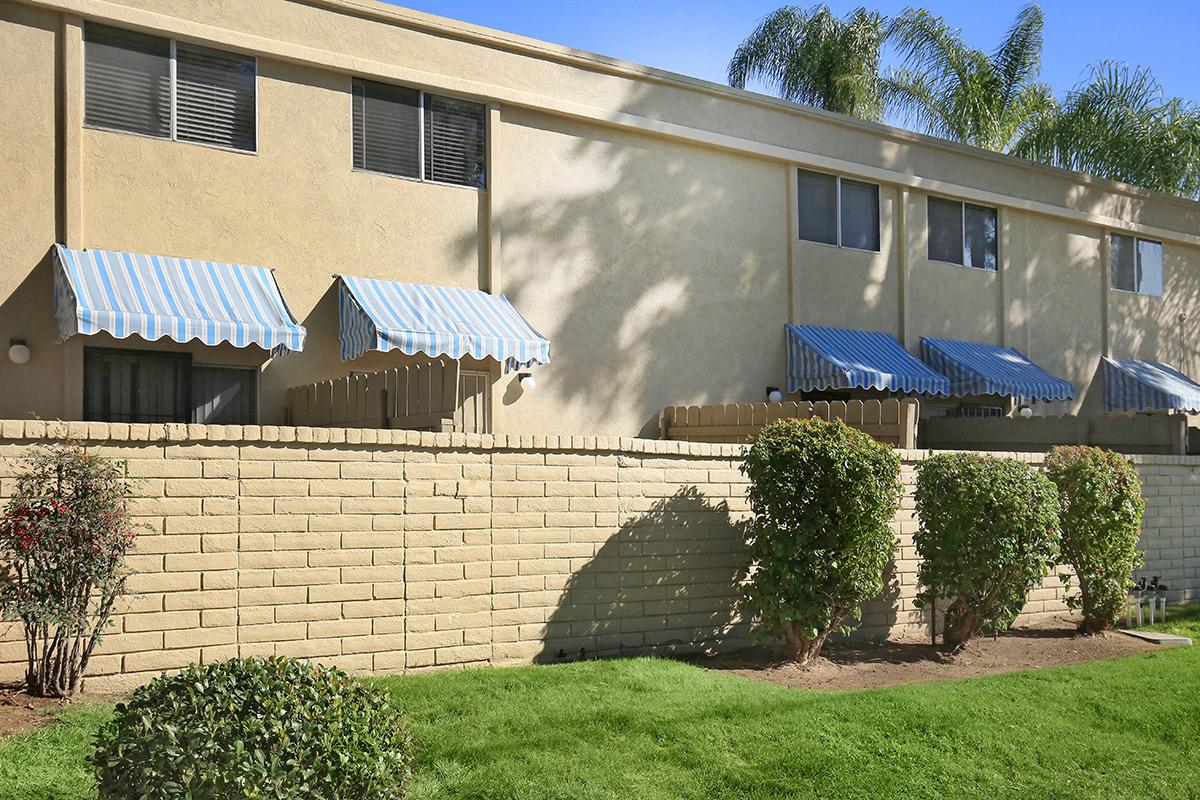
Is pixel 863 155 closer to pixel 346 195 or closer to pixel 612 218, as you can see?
pixel 612 218

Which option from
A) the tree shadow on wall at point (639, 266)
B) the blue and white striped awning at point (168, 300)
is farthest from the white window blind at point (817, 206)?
the blue and white striped awning at point (168, 300)

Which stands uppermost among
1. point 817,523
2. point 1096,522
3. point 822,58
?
point 822,58

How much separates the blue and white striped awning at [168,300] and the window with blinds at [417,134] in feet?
8.27

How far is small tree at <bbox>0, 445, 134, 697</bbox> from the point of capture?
21.6ft

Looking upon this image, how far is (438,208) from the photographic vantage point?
14766 millimetres

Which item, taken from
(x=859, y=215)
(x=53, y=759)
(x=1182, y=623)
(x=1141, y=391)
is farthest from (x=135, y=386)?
(x=1141, y=391)

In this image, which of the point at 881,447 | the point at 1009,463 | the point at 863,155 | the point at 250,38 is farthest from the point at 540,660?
the point at 863,155

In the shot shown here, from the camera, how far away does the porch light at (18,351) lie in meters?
11.8

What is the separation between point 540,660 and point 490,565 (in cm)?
88

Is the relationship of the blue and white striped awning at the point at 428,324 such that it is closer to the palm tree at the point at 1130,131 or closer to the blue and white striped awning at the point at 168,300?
the blue and white striped awning at the point at 168,300

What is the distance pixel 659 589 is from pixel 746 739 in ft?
8.44

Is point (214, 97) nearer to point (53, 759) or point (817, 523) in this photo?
point (817, 523)

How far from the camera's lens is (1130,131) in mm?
29328

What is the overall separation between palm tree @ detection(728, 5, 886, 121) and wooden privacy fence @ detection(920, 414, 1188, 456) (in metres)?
18.1
